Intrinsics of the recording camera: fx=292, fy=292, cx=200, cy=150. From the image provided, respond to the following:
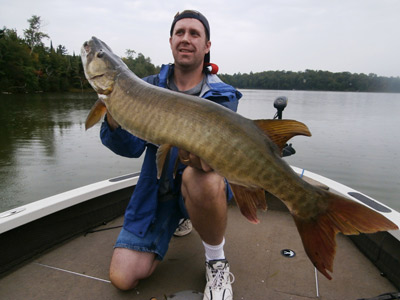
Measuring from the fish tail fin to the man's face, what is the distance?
1.64 meters

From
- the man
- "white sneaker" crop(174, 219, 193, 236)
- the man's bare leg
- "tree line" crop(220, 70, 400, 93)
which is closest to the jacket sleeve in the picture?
the man

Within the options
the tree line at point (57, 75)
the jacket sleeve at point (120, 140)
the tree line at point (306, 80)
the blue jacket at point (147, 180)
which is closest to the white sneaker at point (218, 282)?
the blue jacket at point (147, 180)

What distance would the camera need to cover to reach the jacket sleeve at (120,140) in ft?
7.46

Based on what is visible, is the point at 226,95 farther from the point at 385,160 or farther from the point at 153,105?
the point at 385,160

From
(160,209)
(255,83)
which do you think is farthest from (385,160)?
(255,83)

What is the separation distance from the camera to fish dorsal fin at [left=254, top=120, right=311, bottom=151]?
5.29 ft

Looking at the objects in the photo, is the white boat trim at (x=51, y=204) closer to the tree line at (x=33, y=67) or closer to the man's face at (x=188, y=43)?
the man's face at (x=188, y=43)

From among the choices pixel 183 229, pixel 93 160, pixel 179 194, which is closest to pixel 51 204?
pixel 179 194

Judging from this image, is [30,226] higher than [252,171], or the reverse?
[252,171]

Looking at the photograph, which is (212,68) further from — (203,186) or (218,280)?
(218,280)

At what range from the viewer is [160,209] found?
254 cm

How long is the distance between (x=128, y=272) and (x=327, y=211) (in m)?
1.50

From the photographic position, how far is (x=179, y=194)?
8.39 feet

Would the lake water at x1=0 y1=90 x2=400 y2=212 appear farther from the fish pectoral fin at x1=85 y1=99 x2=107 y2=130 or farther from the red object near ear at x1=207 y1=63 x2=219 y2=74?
the red object near ear at x1=207 y1=63 x2=219 y2=74
